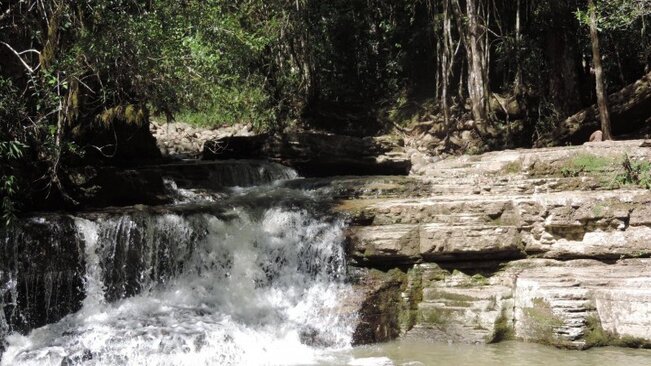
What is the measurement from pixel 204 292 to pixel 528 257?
4512 millimetres

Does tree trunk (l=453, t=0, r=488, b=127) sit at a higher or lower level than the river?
higher

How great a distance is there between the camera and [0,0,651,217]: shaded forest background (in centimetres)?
823

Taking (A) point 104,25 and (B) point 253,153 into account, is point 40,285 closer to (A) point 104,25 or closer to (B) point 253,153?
(A) point 104,25

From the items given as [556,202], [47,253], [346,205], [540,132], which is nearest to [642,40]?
[540,132]

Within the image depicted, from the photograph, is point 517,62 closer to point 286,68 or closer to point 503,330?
point 286,68

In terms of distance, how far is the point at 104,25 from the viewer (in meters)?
8.28

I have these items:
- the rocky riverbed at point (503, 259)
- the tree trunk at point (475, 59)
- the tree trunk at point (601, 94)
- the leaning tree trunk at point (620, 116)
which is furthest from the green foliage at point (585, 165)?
the tree trunk at point (475, 59)

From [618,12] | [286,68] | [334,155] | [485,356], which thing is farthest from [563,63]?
[485,356]

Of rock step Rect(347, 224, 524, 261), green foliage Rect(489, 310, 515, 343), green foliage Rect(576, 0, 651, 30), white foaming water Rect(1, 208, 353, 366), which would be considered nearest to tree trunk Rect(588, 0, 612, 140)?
green foliage Rect(576, 0, 651, 30)

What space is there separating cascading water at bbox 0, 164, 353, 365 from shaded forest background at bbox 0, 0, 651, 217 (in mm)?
1249

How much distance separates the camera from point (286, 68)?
18.7 meters

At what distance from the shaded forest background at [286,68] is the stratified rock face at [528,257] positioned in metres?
3.52

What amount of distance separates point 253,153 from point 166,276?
6.93m

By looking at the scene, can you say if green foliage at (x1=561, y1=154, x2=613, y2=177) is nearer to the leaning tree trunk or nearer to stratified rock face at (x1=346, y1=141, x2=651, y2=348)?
stratified rock face at (x1=346, y1=141, x2=651, y2=348)
